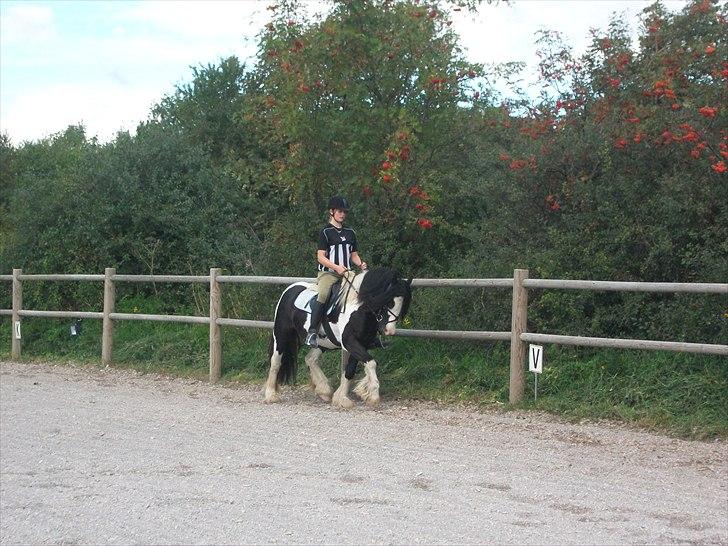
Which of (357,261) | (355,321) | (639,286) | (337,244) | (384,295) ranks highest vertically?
(337,244)

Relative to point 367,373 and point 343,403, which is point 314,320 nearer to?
point 367,373

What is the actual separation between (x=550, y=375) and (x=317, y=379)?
259 cm

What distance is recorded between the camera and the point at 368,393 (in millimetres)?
10203

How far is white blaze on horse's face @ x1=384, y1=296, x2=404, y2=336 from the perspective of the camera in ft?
32.5

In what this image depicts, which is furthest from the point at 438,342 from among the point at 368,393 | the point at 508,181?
the point at 508,181

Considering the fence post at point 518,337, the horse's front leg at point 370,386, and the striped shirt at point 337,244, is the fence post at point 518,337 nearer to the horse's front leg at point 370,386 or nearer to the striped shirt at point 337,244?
the horse's front leg at point 370,386

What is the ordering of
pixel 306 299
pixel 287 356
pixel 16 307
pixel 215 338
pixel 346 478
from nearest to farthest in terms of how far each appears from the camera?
pixel 346 478 < pixel 306 299 < pixel 287 356 < pixel 215 338 < pixel 16 307

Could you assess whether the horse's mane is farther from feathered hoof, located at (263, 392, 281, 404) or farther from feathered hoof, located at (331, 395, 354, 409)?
feathered hoof, located at (263, 392, 281, 404)

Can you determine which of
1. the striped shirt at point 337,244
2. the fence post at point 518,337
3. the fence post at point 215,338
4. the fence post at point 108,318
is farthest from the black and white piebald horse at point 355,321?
the fence post at point 108,318

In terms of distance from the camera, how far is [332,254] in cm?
1033

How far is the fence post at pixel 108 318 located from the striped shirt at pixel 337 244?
5.37 m

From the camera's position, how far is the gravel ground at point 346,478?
5531 millimetres

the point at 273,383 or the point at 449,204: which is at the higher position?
the point at 449,204

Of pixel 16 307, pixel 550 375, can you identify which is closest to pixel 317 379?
pixel 550 375
